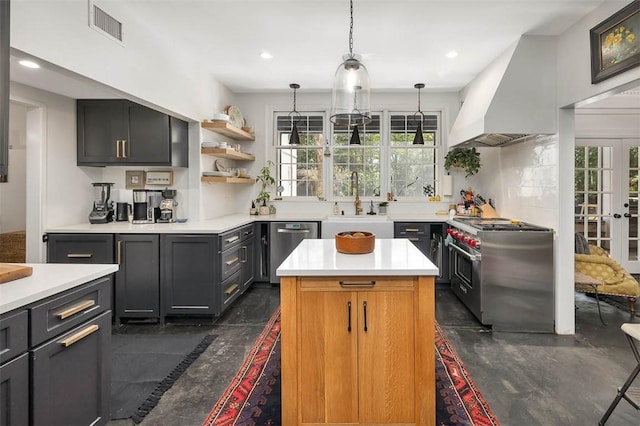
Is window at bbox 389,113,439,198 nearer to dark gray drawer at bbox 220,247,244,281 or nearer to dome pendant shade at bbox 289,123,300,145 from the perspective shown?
dome pendant shade at bbox 289,123,300,145

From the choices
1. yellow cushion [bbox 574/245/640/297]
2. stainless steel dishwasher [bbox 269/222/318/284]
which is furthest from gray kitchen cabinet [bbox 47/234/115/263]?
yellow cushion [bbox 574/245/640/297]

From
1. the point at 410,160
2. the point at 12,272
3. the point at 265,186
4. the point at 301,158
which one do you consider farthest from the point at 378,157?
the point at 12,272

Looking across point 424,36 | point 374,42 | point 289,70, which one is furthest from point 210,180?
point 424,36

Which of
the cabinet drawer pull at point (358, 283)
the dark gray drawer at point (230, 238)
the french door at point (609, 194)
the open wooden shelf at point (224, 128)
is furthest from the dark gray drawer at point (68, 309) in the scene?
the french door at point (609, 194)

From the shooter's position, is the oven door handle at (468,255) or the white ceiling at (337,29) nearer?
the white ceiling at (337,29)

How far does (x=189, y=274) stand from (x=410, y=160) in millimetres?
3671

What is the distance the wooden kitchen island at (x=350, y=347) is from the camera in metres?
1.80

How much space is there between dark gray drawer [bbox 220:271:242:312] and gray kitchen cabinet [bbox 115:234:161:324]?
0.62 meters

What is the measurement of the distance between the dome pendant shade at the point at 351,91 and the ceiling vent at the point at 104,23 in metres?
1.75

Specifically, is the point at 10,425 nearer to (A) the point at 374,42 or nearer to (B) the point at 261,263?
(B) the point at 261,263

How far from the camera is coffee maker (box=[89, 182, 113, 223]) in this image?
12.3ft

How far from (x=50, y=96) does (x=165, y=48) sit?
1.26m

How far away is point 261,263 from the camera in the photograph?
4715 mm

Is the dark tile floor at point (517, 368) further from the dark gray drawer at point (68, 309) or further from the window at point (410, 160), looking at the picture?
the window at point (410, 160)
